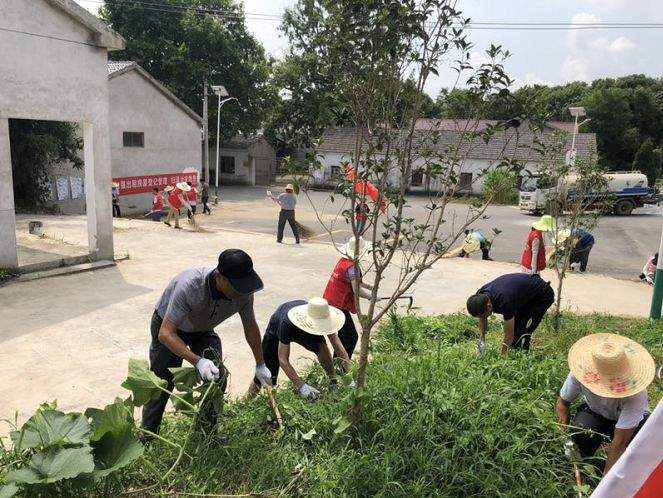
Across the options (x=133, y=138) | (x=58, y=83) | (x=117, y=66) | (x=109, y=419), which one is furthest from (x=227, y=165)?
(x=109, y=419)

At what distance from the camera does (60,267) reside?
A: 8844mm

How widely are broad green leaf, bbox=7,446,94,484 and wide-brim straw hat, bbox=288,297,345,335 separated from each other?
5.11 ft

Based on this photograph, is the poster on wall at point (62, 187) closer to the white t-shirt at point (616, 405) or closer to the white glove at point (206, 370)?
the white glove at point (206, 370)

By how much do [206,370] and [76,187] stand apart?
61.8 feet

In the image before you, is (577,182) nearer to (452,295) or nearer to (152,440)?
(452,295)

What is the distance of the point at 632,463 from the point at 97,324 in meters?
5.99

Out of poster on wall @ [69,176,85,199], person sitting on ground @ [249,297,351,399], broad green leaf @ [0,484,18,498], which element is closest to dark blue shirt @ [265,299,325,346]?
person sitting on ground @ [249,297,351,399]

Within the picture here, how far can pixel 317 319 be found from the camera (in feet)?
12.0

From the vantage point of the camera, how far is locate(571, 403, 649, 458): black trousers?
3117 mm

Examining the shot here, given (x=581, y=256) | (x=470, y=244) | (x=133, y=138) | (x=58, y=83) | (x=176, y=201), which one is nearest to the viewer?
Answer: (x=58, y=83)

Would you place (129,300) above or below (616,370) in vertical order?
below

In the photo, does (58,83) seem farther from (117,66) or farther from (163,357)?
(117,66)

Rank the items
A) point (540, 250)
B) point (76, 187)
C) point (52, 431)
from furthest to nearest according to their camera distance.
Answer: point (76, 187), point (540, 250), point (52, 431)

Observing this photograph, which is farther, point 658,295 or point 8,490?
point 658,295
